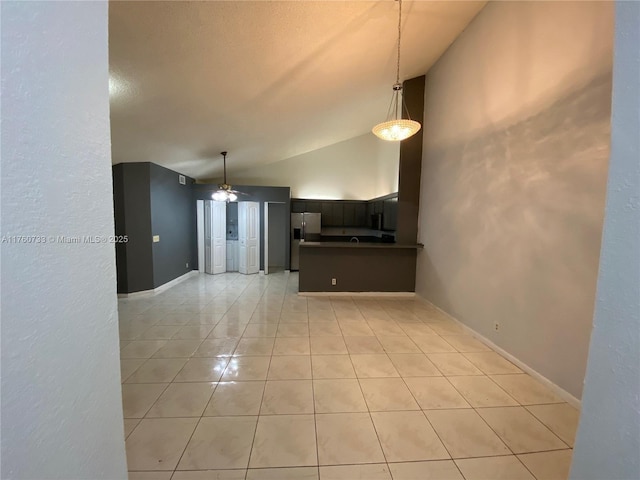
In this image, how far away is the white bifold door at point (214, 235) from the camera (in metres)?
6.69

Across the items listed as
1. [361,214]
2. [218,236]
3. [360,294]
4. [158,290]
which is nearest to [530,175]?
[360,294]

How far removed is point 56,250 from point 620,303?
49.3 inches

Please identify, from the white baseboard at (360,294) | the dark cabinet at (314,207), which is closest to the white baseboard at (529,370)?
the white baseboard at (360,294)

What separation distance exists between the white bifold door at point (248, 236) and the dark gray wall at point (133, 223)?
229 centimetres

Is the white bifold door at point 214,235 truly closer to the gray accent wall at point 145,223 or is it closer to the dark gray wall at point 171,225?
the dark gray wall at point 171,225

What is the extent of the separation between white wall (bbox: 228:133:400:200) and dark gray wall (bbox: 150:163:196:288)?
5.91 ft

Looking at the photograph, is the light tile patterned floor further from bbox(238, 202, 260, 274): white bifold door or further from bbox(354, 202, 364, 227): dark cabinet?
bbox(354, 202, 364, 227): dark cabinet

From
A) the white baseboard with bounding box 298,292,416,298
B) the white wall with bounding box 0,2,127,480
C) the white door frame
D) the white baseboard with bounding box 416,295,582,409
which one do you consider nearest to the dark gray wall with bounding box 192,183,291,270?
the white door frame

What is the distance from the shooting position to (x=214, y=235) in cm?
673

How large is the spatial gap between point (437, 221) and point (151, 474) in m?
4.14

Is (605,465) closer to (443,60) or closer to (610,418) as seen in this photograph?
(610,418)

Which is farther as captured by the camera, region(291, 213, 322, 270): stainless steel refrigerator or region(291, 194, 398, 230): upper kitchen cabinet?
region(291, 194, 398, 230): upper kitchen cabinet

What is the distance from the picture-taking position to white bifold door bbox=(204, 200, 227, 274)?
6691mm

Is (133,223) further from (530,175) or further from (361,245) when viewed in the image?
(530,175)
